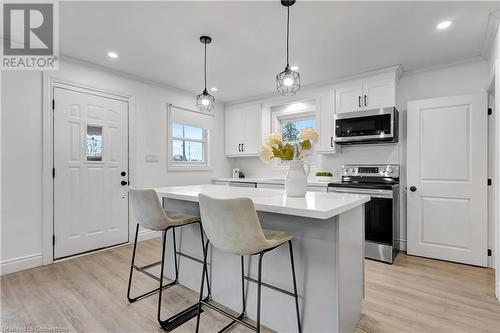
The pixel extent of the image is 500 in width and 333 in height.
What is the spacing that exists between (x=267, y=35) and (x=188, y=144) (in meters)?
2.68

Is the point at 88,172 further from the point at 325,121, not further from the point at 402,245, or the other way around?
the point at 402,245

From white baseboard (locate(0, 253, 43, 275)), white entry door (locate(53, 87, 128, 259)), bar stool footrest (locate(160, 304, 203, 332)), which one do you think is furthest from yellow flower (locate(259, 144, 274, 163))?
white baseboard (locate(0, 253, 43, 275))

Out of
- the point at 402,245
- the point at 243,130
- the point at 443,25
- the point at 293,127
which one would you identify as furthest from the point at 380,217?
the point at 243,130

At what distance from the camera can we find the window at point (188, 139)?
14.1 feet

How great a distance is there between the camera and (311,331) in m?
1.58

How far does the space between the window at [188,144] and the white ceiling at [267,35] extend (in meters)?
1.15

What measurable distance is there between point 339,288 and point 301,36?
7.72 feet

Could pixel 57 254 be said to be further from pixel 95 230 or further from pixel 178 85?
pixel 178 85

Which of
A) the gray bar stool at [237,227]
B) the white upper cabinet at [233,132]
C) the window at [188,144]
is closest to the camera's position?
the gray bar stool at [237,227]

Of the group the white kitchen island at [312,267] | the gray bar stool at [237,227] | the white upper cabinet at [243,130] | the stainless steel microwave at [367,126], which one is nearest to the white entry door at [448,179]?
the stainless steel microwave at [367,126]

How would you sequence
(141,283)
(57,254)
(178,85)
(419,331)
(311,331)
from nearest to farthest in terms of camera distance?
(311,331) < (419,331) < (141,283) < (57,254) < (178,85)

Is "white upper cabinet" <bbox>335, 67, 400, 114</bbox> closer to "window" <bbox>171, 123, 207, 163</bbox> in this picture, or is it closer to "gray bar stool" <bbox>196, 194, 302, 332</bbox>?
"window" <bbox>171, 123, 207, 163</bbox>

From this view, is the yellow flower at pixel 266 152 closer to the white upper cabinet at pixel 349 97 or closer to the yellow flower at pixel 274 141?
the yellow flower at pixel 274 141

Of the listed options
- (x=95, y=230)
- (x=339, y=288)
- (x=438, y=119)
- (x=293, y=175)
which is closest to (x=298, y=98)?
(x=438, y=119)
